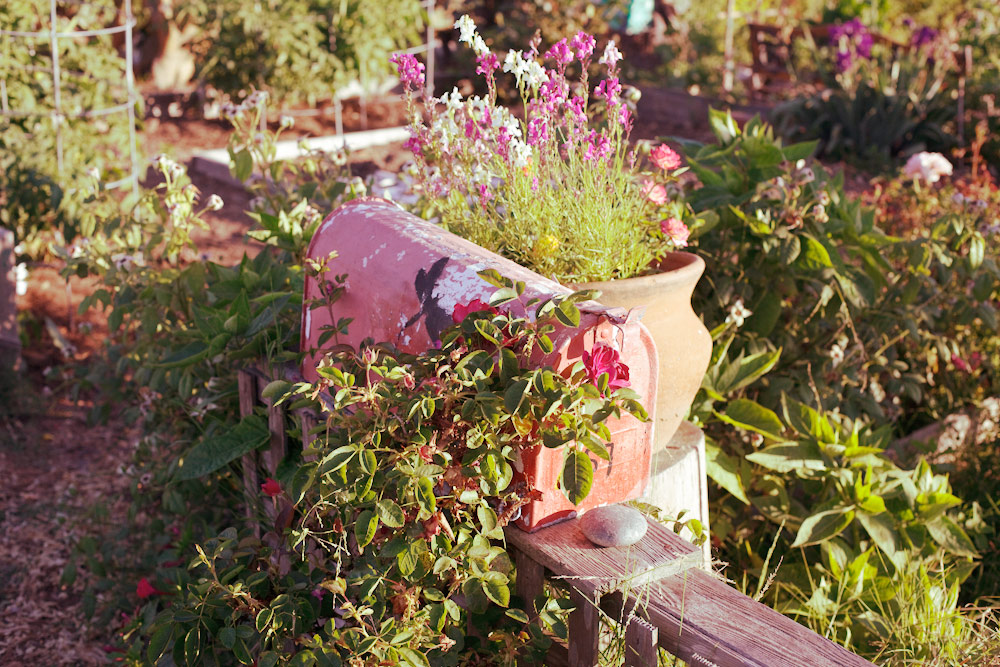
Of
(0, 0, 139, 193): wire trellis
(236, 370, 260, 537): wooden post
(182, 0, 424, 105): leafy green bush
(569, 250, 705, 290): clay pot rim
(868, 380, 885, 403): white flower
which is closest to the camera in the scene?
(569, 250, 705, 290): clay pot rim

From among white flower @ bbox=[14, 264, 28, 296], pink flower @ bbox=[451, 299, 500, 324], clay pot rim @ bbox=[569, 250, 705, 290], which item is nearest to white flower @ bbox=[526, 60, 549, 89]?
clay pot rim @ bbox=[569, 250, 705, 290]

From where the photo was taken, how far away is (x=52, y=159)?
470 centimetres

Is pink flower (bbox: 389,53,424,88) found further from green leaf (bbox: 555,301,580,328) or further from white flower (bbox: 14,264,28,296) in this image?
white flower (bbox: 14,264,28,296)

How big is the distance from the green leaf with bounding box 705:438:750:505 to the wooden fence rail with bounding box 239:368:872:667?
2.66ft

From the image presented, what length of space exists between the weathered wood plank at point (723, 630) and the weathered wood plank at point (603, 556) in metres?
0.03

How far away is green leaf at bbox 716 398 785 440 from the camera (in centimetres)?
242

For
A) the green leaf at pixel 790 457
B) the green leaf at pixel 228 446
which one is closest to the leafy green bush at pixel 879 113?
the green leaf at pixel 790 457

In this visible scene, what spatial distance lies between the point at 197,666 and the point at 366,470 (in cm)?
77

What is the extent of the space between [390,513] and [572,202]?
891mm

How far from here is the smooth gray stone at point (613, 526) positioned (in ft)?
5.18

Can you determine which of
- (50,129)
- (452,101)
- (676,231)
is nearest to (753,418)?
(676,231)

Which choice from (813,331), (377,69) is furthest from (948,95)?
(813,331)

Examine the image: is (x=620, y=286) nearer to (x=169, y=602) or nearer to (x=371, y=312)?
(x=371, y=312)

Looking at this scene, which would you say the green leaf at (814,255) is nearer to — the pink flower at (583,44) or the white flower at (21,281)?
the pink flower at (583,44)
